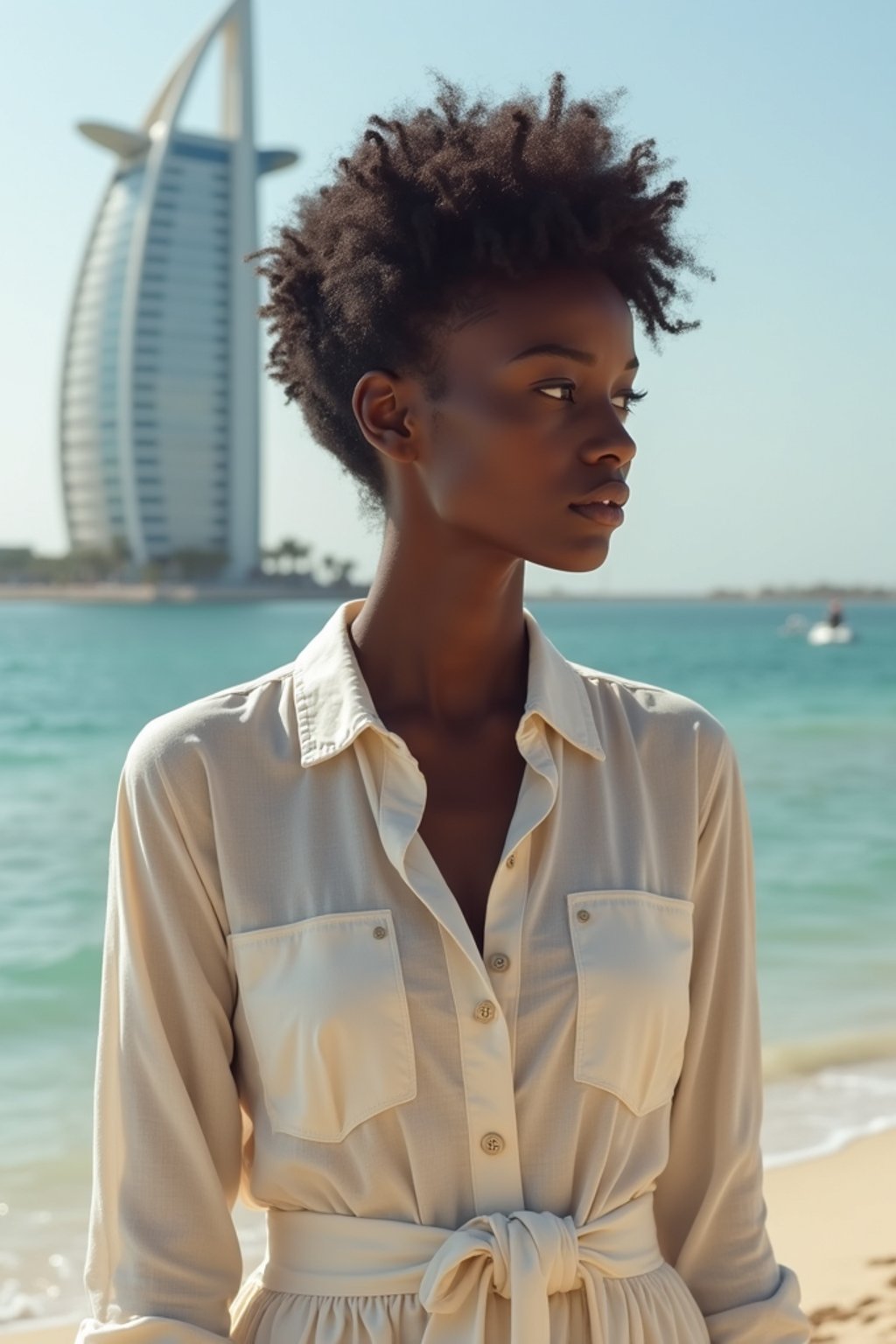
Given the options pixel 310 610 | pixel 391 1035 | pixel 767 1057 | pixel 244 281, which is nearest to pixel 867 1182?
pixel 767 1057

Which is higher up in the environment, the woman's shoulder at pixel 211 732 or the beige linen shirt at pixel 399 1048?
the woman's shoulder at pixel 211 732

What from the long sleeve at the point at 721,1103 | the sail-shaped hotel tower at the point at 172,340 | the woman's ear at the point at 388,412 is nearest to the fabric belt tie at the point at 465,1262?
the long sleeve at the point at 721,1103

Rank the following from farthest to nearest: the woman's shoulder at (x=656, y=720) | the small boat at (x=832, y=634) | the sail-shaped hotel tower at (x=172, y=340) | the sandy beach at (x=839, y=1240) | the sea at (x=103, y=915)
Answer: the sail-shaped hotel tower at (x=172, y=340) → the small boat at (x=832, y=634) → the sea at (x=103, y=915) → the sandy beach at (x=839, y=1240) → the woman's shoulder at (x=656, y=720)

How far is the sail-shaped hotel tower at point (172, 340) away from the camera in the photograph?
234ft

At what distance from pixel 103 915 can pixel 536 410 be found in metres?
7.73

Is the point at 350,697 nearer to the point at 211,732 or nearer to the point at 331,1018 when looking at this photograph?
the point at 211,732

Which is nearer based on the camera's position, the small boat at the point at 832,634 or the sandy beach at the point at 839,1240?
the sandy beach at the point at 839,1240

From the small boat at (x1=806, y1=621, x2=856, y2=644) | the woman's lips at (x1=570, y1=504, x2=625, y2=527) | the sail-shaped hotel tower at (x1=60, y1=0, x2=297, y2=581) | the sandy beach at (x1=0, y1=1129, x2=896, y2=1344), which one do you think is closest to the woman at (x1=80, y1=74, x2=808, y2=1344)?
the woman's lips at (x1=570, y1=504, x2=625, y2=527)

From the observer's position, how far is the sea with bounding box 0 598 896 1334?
4.40 m

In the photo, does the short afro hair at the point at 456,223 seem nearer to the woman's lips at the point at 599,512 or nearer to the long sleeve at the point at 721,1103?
the woman's lips at the point at 599,512

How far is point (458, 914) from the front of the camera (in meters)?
1.37

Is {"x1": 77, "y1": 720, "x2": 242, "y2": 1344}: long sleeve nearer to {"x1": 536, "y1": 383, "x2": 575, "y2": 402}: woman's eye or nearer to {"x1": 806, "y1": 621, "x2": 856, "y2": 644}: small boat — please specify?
{"x1": 536, "y1": 383, "x2": 575, "y2": 402}: woman's eye

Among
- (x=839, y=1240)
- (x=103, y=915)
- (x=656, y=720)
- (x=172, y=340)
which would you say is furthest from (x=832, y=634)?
(x=656, y=720)

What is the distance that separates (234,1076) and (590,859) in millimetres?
405
